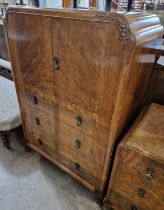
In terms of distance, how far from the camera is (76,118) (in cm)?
99

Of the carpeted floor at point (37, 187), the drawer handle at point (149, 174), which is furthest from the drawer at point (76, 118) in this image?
the carpeted floor at point (37, 187)

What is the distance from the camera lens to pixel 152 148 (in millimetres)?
814

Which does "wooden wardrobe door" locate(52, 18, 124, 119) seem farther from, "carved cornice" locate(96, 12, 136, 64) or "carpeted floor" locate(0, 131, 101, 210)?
"carpeted floor" locate(0, 131, 101, 210)

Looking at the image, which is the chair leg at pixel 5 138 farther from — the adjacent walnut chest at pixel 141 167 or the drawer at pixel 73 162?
the adjacent walnut chest at pixel 141 167

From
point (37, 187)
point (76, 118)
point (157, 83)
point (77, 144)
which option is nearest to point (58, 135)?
point (77, 144)

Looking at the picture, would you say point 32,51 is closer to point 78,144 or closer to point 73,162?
point 78,144

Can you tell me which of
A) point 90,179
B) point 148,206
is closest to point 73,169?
point 90,179

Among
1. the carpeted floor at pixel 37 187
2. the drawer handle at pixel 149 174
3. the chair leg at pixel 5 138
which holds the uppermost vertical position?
the drawer handle at pixel 149 174

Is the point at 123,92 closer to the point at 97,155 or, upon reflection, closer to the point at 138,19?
the point at 138,19

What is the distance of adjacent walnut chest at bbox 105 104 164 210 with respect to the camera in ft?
2.67

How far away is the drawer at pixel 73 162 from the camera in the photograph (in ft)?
3.72

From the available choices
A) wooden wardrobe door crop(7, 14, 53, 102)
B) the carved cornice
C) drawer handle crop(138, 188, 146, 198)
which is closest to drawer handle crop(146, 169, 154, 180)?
drawer handle crop(138, 188, 146, 198)

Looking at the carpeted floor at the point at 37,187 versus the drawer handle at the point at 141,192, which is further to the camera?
the carpeted floor at the point at 37,187

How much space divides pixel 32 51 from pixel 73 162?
79 cm
